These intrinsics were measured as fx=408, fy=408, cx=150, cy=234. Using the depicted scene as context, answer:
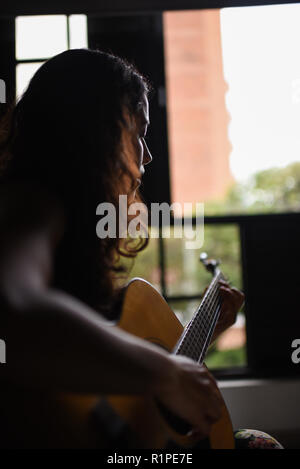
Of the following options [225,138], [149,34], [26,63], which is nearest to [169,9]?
[149,34]

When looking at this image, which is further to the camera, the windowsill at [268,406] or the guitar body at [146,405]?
the windowsill at [268,406]

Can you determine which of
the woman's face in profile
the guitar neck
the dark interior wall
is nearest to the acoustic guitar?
the guitar neck

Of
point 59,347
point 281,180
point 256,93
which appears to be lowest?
point 59,347

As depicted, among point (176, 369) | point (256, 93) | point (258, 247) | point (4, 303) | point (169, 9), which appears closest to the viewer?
point (4, 303)

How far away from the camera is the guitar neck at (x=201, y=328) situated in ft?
2.63

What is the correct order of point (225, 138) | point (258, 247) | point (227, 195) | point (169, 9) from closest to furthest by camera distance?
point (169, 9), point (258, 247), point (227, 195), point (225, 138)

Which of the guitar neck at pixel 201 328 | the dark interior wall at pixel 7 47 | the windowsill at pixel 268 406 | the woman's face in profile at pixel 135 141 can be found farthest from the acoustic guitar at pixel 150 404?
the dark interior wall at pixel 7 47

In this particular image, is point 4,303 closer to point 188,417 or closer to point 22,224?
point 22,224

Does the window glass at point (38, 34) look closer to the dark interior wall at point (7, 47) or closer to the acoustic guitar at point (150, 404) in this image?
the dark interior wall at point (7, 47)

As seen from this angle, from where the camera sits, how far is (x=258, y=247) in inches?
91.1

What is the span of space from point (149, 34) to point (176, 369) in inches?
81.3

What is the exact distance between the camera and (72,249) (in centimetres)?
67

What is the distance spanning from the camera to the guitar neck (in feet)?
2.63

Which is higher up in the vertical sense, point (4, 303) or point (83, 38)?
point (83, 38)
